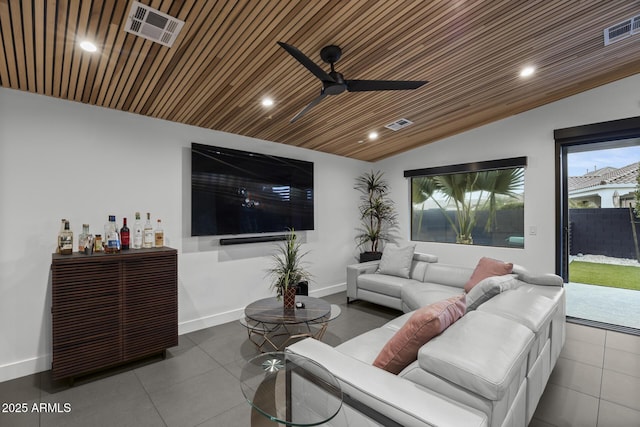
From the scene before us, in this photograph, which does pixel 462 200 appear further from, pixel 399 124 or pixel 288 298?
pixel 288 298

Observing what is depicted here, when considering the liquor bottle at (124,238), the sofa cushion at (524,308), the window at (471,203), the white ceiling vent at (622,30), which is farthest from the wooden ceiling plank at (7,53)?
the window at (471,203)

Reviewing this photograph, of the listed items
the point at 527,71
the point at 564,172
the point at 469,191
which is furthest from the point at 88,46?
the point at 564,172

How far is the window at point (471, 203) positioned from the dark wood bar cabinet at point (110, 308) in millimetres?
4467

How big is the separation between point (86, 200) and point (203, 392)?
2219mm

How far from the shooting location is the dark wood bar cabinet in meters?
2.39

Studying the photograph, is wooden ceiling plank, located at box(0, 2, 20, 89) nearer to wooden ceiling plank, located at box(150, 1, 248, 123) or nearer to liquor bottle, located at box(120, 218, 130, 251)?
wooden ceiling plank, located at box(150, 1, 248, 123)

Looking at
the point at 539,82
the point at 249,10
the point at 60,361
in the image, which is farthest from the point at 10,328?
the point at 539,82

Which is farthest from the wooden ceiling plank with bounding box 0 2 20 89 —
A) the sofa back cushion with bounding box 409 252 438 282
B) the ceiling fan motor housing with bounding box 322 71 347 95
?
the sofa back cushion with bounding box 409 252 438 282

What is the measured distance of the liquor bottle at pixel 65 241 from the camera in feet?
8.37

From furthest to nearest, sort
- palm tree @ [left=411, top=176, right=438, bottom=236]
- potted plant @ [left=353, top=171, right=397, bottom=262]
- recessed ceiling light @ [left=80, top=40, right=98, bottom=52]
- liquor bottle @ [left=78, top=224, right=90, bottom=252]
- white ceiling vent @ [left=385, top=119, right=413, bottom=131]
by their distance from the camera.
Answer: potted plant @ [left=353, top=171, right=397, bottom=262]
palm tree @ [left=411, top=176, right=438, bottom=236]
white ceiling vent @ [left=385, top=119, right=413, bottom=131]
liquor bottle @ [left=78, top=224, right=90, bottom=252]
recessed ceiling light @ [left=80, top=40, right=98, bottom=52]

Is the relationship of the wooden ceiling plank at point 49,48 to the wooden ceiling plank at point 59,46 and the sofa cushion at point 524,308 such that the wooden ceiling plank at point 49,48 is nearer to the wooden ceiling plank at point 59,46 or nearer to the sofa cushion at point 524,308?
the wooden ceiling plank at point 59,46

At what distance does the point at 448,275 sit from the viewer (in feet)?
13.4

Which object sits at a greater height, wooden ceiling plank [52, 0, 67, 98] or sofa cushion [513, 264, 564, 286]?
wooden ceiling plank [52, 0, 67, 98]

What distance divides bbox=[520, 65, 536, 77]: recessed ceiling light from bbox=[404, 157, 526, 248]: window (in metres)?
1.49
